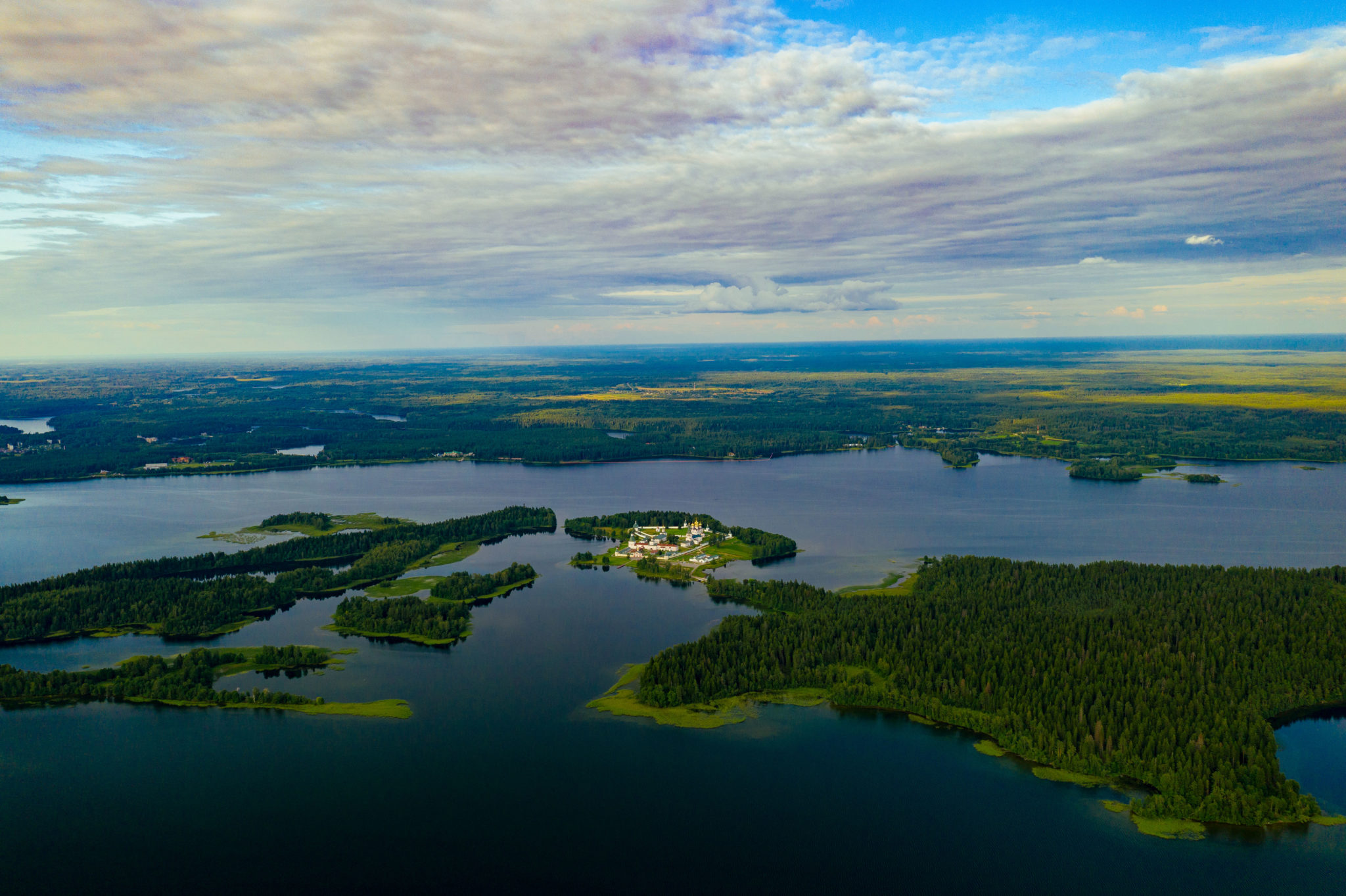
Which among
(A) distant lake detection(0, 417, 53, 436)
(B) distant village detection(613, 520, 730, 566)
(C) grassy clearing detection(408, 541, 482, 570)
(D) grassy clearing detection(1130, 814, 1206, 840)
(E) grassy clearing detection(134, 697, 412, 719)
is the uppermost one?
(A) distant lake detection(0, 417, 53, 436)

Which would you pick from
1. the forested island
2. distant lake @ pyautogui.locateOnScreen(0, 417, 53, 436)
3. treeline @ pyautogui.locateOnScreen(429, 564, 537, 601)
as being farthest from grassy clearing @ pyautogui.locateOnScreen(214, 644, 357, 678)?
distant lake @ pyautogui.locateOnScreen(0, 417, 53, 436)

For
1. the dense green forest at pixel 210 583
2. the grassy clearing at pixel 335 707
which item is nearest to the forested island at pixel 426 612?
the dense green forest at pixel 210 583

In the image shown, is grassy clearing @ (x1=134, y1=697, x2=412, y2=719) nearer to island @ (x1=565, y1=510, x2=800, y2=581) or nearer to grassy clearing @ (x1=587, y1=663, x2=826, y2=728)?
grassy clearing @ (x1=587, y1=663, x2=826, y2=728)

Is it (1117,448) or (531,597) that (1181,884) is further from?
(1117,448)

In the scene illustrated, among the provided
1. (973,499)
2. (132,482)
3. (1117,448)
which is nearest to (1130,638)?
(973,499)

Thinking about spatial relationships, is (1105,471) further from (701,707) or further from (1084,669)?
(701,707)

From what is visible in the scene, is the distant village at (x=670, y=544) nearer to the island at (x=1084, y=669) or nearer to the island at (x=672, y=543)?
the island at (x=672, y=543)
